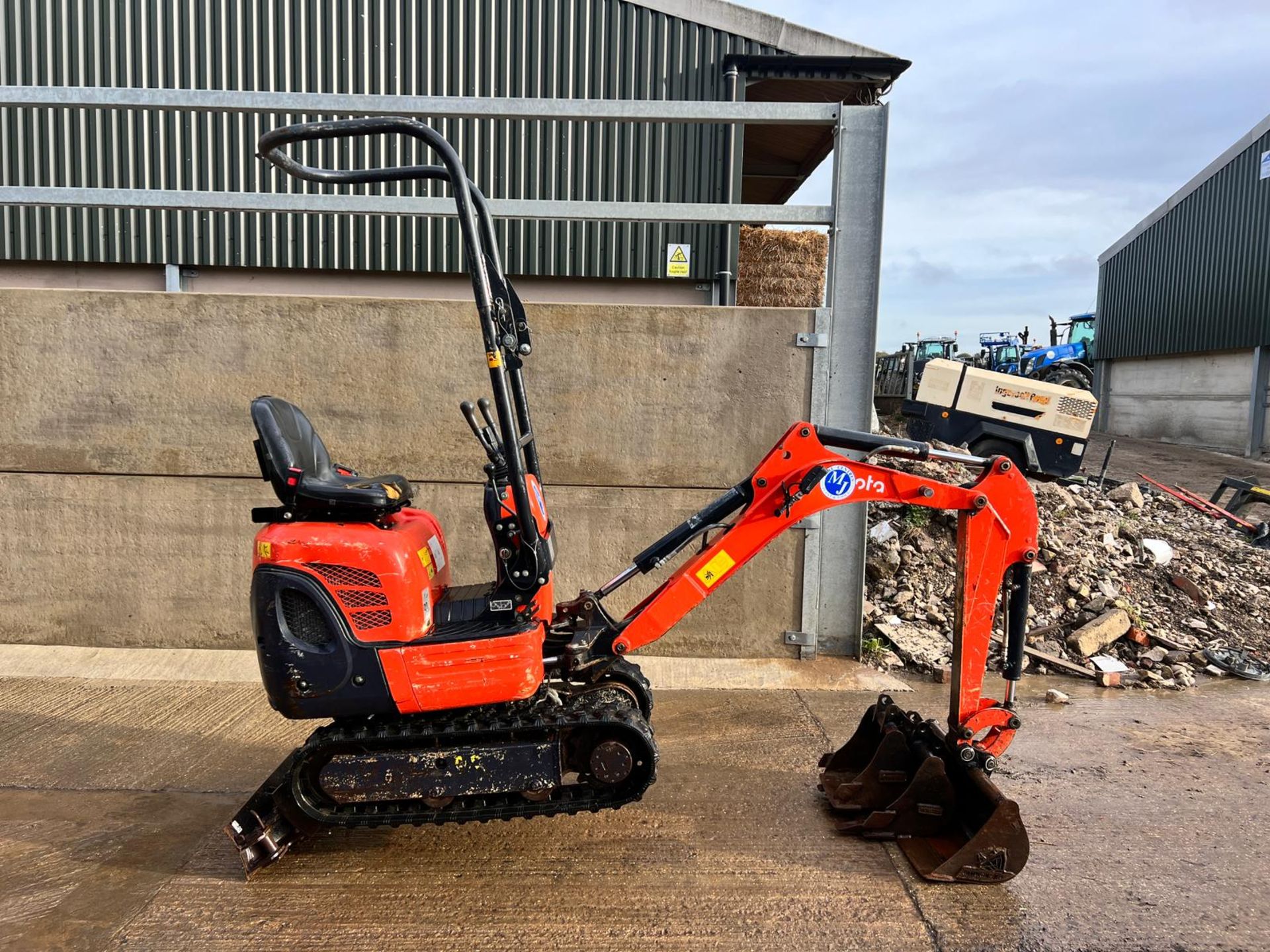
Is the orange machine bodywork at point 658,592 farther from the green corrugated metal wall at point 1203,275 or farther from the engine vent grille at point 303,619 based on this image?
the green corrugated metal wall at point 1203,275

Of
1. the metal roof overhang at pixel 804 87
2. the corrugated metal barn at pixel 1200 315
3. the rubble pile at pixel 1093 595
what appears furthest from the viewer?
the corrugated metal barn at pixel 1200 315

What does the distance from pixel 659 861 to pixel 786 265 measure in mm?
8429

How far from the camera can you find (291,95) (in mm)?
4891

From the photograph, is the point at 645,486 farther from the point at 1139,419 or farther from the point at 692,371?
the point at 1139,419

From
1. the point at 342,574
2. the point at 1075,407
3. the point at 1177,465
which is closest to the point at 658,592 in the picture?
the point at 342,574

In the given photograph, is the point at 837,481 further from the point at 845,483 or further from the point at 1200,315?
the point at 1200,315

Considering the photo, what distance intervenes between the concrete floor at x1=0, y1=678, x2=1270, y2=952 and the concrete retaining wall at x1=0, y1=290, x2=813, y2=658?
3.45ft

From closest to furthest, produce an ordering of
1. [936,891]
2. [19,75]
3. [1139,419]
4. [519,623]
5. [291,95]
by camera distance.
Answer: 1. [936,891]
2. [519,623]
3. [291,95]
4. [19,75]
5. [1139,419]

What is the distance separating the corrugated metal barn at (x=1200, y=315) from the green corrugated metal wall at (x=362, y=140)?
12.8m

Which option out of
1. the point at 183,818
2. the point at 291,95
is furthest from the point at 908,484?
the point at 291,95

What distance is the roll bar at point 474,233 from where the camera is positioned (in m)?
3.06

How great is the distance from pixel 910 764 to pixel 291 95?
485cm

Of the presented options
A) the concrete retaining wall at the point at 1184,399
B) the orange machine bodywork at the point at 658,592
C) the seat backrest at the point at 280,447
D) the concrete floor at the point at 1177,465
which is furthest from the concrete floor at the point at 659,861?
the concrete retaining wall at the point at 1184,399

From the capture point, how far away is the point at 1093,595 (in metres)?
6.19
